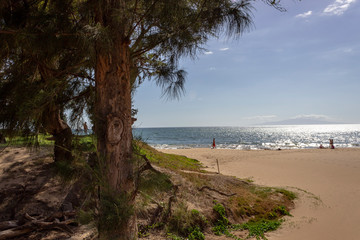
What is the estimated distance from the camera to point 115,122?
9.09 feet

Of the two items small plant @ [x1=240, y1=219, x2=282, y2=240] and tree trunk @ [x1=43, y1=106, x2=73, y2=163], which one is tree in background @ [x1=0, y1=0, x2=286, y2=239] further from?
small plant @ [x1=240, y1=219, x2=282, y2=240]

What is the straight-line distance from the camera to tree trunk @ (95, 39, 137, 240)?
2.75 metres

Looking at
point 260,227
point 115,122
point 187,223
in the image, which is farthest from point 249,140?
point 115,122

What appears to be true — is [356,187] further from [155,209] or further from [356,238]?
[155,209]

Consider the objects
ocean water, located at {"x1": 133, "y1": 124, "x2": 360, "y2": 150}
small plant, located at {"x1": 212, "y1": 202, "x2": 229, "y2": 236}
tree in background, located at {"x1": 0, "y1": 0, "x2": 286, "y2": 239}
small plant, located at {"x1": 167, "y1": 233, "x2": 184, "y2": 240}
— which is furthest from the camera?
ocean water, located at {"x1": 133, "y1": 124, "x2": 360, "y2": 150}

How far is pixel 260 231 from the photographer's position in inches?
184

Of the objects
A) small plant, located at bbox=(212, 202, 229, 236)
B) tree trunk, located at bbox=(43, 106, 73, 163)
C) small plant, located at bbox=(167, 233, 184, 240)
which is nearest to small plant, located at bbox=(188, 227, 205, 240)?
small plant, located at bbox=(167, 233, 184, 240)

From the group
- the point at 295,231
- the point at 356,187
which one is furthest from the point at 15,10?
the point at 356,187

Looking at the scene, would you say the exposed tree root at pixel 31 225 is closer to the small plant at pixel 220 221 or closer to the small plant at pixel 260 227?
the small plant at pixel 220 221

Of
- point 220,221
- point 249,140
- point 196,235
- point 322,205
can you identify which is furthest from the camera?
point 249,140

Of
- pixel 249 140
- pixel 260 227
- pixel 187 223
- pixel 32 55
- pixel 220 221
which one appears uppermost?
pixel 32 55

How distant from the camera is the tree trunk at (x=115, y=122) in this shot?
2.75 meters

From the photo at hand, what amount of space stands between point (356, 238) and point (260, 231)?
1985mm

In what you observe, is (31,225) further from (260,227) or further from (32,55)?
(260,227)
